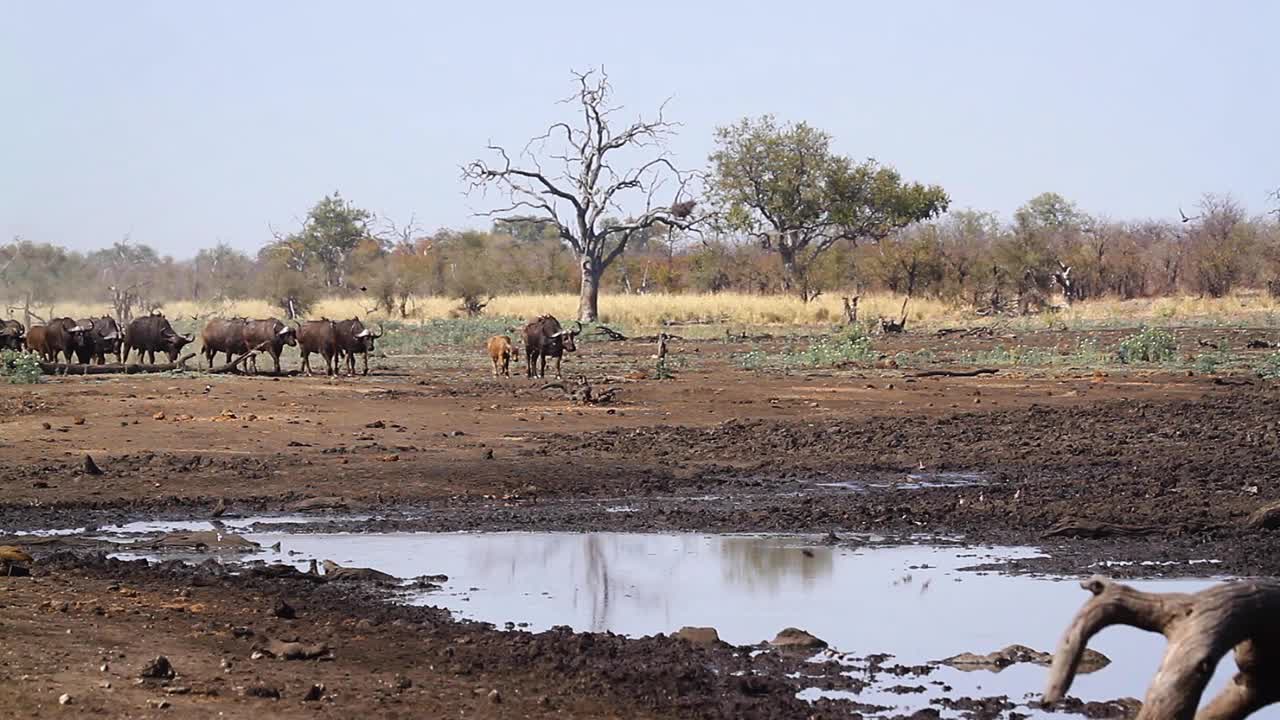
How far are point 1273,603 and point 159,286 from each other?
3227 inches

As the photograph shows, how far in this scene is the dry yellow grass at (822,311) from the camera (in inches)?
1843

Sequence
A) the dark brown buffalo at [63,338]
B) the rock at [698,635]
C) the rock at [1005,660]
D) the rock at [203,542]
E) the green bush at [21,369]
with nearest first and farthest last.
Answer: the rock at [1005,660], the rock at [698,635], the rock at [203,542], the green bush at [21,369], the dark brown buffalo at [63,338]

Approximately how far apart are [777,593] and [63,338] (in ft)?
84.3

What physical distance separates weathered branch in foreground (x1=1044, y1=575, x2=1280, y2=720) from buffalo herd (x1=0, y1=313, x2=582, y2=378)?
81.7ft

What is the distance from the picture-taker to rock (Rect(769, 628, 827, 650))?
932cm

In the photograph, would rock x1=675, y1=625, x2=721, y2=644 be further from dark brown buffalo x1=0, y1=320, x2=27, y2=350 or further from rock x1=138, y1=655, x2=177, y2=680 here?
dark brown buffalo x1=0, y1=320, x2=27, y2=350

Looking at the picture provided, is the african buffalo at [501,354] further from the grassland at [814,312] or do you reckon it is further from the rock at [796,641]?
the rock at [796,641]

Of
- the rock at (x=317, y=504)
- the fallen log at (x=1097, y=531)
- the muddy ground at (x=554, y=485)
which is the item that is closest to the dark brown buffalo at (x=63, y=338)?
the muddy ground at (x=554, y=485)

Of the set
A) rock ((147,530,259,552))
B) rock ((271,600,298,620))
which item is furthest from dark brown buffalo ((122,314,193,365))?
rock ((271,600,298,620))

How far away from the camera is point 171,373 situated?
2789 cm

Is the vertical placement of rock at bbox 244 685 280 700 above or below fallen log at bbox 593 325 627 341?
below

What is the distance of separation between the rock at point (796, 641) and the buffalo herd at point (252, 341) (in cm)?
1962

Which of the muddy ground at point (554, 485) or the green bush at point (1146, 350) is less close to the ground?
the green bush at point (1146, 350)

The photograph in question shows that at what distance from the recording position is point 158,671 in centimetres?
776
